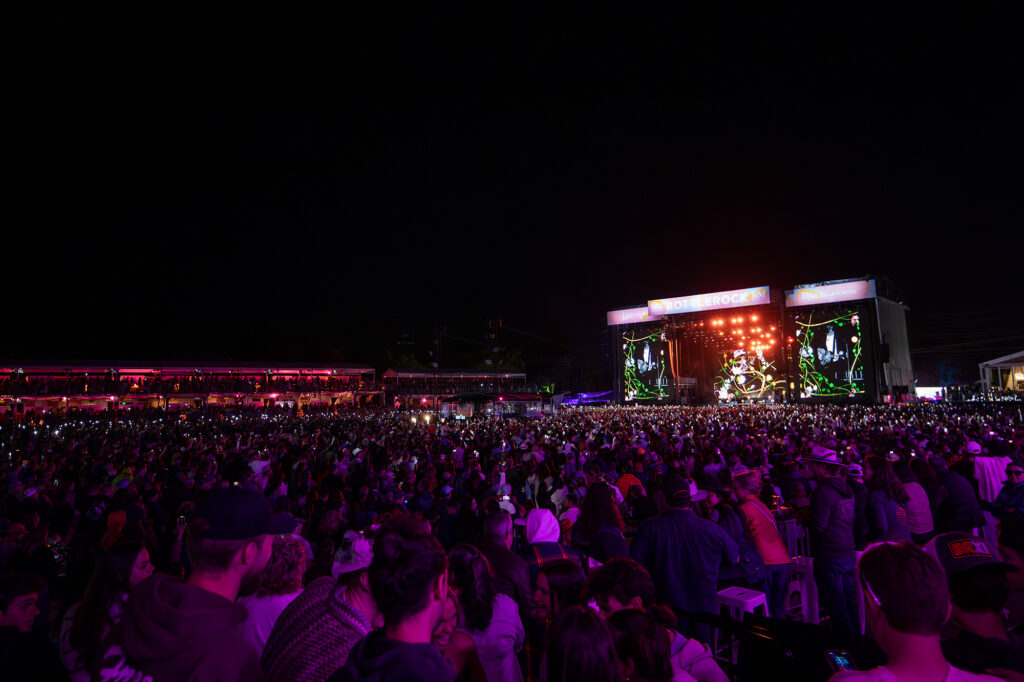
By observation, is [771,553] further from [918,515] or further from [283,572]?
[283,572]

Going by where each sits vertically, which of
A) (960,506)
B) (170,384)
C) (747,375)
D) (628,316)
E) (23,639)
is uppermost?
(628,316)

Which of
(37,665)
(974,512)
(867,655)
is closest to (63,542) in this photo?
(37,665)

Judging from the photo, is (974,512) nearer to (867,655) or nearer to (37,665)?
(867,655)

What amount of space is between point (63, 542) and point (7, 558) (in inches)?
94.8

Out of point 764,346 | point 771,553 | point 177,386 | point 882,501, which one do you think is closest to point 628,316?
point 764,346

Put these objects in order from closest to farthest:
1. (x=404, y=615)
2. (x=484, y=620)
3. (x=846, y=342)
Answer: (x=404, y=615), (x=484, y=620), (x=846, y=342)

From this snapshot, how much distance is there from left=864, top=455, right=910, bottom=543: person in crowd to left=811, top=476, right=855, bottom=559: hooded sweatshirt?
83 cm

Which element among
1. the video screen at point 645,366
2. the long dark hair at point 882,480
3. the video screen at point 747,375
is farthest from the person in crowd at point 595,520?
the video screen at point 645,366

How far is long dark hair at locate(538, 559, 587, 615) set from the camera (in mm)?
2498

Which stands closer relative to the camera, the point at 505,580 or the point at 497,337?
the point at 505,580

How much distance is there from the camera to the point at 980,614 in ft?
6.49

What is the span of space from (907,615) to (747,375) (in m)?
48.1

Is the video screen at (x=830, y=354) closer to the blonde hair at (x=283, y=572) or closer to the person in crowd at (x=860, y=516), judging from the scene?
the person in crowd at (x=860, y=516)

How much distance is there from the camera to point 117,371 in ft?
145
